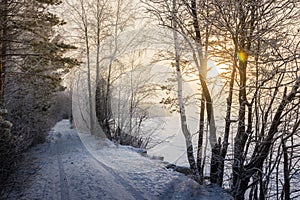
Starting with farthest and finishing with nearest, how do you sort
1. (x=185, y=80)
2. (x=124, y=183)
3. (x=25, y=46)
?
(x=25, y=46) → (x=185, y=80) → (x=124, y=183)

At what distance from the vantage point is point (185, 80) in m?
8.77

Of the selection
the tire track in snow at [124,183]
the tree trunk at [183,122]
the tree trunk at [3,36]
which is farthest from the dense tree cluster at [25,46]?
the tree trunk at [183,122]

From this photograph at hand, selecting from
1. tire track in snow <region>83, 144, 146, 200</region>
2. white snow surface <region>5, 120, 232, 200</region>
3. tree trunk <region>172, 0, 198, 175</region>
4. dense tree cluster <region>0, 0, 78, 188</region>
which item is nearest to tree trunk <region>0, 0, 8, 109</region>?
dense tree cluster <region>0, 0, 78, 188</region>

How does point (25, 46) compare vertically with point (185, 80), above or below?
above

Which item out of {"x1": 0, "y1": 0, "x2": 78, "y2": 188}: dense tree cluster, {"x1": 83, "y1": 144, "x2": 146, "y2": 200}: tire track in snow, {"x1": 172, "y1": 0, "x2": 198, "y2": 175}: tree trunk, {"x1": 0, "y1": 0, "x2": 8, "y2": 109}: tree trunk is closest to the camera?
{"x1": 83, "y1": 144, "x2": 146, "y2": 200}: tire track in snow

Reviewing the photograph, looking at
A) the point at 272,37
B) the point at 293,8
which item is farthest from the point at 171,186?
the point at 293,8

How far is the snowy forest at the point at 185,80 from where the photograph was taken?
461cm

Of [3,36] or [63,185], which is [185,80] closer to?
[63,185]

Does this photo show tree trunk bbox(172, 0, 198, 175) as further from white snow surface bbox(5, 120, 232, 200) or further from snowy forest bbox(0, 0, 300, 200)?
white snow surface bbox(5, 120, 232, 200)

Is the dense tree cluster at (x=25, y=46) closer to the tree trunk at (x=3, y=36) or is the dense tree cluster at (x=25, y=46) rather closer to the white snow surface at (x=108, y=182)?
the tree trunk at (x=3, y=36)

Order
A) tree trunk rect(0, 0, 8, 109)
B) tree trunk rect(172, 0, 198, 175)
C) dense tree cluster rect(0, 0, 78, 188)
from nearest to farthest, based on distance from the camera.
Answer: tree trunk rect(0, 0, 8, 109)
tree trunk rect(172, 0, 198, 175)
dense tree cluster rect(0, 0, 78, 188)

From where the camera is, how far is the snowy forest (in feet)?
15.1

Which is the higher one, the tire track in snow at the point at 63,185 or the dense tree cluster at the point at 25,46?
the dense tree cluster at the point at 25,46

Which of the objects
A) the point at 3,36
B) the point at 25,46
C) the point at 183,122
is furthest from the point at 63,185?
the point at 25,46
